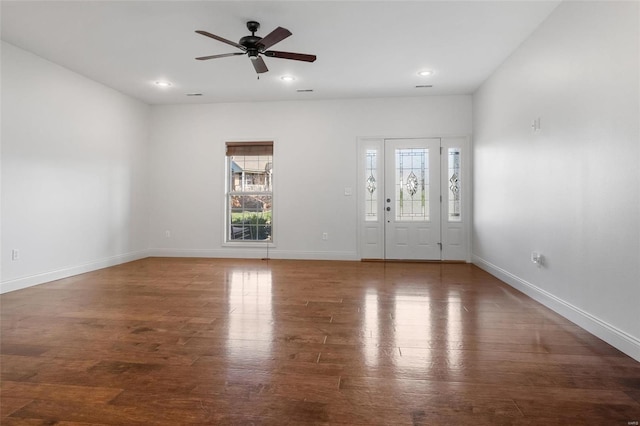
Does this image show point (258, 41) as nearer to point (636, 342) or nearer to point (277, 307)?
point (277, 307)

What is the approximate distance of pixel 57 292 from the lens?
3.74 m

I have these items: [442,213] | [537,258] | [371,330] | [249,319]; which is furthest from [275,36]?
[442,213]

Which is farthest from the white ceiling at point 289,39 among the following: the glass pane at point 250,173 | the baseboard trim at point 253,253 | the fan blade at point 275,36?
the baseboard trim at point 253,253

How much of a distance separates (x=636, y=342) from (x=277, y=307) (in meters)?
2.63

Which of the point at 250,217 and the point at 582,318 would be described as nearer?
the point at 582,318

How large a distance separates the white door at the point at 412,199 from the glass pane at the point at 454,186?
22cm

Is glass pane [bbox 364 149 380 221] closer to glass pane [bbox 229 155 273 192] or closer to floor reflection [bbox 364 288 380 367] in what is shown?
glass pane [bbox 229 155 273 192]

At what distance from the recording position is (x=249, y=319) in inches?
111

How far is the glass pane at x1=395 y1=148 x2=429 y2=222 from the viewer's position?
5.82 metres

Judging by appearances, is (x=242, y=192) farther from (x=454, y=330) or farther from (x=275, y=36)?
(x=454, y=330)

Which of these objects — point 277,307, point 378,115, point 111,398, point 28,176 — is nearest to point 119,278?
point 28,176

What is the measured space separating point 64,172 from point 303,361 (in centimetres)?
441

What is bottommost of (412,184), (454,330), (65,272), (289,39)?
(454,330)

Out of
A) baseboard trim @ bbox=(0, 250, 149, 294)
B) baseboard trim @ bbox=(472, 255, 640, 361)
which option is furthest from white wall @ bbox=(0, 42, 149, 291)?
baseboard trim @ bbox=(472, 255, 640, 361)
